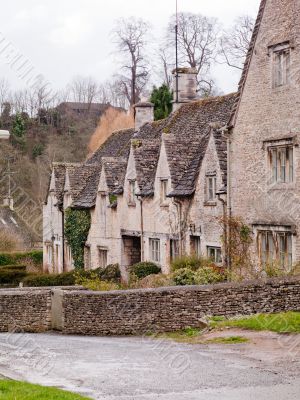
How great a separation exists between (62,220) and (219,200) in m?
17.5

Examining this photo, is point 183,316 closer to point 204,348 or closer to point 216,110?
point 204,348

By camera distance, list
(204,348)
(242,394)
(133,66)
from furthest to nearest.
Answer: (133,66) → (204,348) → (242,394)

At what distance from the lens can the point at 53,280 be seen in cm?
3794

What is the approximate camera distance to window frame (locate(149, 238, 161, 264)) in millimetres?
34075

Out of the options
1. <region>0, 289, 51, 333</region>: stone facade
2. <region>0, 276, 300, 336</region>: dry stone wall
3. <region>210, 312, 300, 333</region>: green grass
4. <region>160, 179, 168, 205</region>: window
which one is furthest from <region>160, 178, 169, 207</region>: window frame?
<region>210, 312, 300, 333</region>: green grass

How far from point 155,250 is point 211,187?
5361 millimetres

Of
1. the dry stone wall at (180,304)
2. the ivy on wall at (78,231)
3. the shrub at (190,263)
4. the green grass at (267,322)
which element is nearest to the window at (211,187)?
the shrub at (190,263)

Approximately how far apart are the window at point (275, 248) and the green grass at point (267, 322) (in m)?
4.28

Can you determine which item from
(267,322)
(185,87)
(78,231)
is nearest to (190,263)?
(267,322)

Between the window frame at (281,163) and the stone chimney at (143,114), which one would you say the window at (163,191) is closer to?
the window frame at (281,163)

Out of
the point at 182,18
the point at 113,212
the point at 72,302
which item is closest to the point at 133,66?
the point at 182,18

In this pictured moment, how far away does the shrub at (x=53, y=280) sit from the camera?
3759 cm

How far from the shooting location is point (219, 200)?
2909 centimetres

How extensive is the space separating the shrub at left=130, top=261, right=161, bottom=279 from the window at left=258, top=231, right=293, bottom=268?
768 cm
